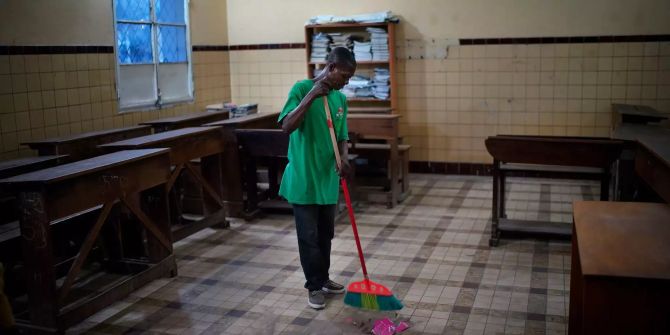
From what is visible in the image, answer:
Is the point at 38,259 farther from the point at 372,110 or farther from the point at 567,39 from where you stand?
the point at 567,39

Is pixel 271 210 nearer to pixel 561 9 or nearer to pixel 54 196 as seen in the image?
pixel 54 196

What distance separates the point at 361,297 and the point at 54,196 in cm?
191

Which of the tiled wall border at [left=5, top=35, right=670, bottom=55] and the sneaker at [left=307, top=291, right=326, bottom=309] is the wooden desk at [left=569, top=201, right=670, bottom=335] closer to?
the sneaker at [left=307, top=291, right=326, bottom=309]

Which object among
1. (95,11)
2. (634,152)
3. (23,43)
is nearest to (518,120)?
(634,152)

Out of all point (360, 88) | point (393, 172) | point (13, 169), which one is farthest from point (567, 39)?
point (13, 169)

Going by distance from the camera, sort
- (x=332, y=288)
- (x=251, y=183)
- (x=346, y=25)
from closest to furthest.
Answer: (x=332, y=288)
(x=251, y=183)
(x=346, y=25)

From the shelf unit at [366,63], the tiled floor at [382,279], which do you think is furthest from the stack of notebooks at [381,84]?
the tiled floor at [382,279]

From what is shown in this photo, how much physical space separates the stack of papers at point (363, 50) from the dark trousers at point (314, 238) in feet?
14.9

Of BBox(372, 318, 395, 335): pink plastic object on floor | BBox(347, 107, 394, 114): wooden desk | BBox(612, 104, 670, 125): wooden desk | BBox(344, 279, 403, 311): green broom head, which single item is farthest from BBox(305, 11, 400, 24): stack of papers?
BBox(372, 318, 395, 335): pink plastic object on floor

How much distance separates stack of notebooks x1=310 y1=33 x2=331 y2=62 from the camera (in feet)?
28.4

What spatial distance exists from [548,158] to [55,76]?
15.1ft

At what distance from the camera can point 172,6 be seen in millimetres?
8195

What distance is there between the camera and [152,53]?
25.7ft

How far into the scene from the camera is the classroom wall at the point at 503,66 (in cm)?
778
